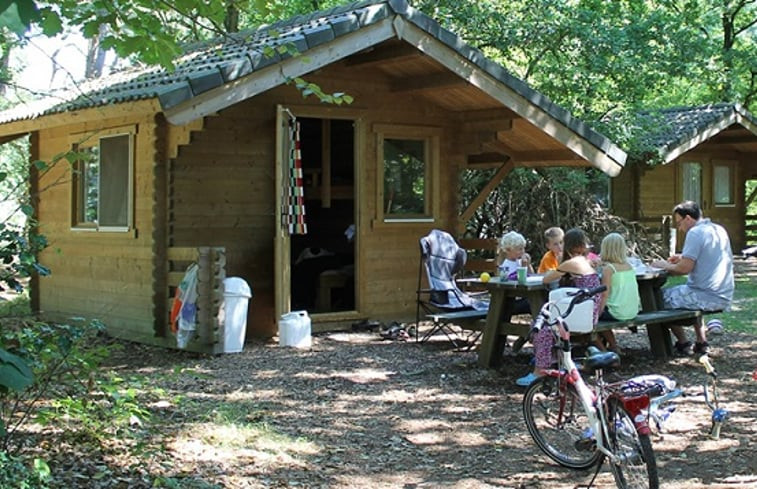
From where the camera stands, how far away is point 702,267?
27.7 feet

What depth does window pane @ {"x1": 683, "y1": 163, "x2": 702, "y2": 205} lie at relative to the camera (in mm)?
22547

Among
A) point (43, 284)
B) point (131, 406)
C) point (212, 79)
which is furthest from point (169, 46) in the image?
point (43, 284)

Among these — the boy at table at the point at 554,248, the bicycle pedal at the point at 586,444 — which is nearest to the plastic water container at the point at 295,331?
the boy at table at the point at 554,248

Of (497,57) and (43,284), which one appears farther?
(497,57)

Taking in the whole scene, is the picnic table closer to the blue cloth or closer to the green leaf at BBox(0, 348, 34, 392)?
the blue cloth

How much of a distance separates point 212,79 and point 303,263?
433cm

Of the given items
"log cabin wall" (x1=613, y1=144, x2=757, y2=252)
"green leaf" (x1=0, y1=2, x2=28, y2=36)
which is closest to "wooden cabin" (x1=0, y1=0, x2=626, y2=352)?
"green leaf" (x1=0, y1=2, x2=28, y2=36)

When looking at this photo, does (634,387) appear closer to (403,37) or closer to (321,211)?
(403,37)

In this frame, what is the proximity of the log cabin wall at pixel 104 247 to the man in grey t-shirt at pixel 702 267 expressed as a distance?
16.5ft

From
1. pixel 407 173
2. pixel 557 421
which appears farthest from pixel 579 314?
pixel 407 173

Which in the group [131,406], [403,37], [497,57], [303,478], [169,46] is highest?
[497,57]

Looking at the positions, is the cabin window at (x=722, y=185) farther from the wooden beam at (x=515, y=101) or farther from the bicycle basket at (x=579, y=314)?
the bicycle basket at (x=579, y=314)

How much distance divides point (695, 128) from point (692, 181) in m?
3.67

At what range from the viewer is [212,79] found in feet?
27.4
